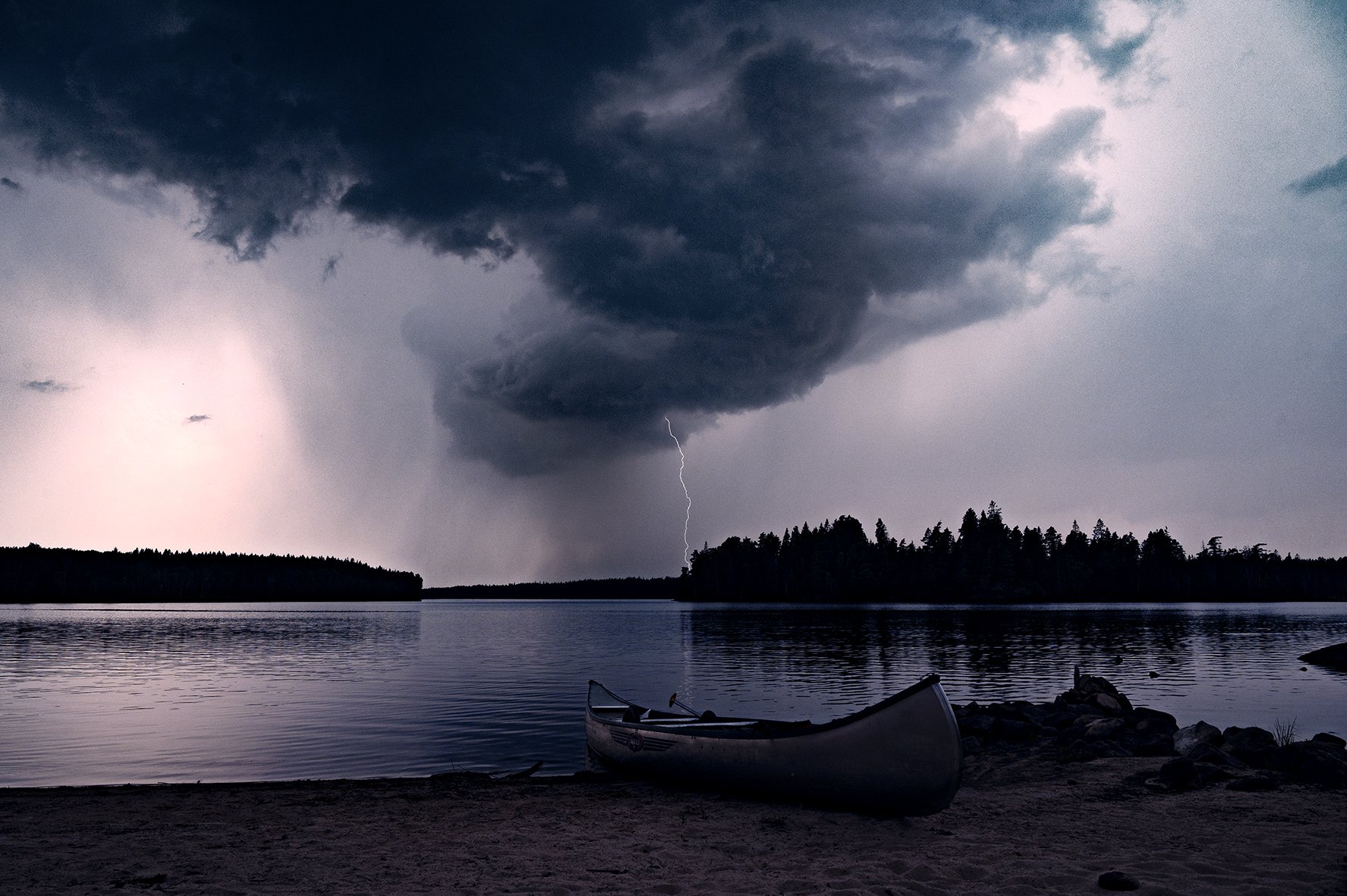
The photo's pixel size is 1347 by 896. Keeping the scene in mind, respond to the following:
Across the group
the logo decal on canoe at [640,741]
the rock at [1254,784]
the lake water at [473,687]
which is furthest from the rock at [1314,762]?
the logo decal on canoe at [640,741]

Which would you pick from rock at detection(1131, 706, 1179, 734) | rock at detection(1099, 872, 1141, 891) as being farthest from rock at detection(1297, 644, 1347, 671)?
rock at detection(1099, 872, 1141, 891)

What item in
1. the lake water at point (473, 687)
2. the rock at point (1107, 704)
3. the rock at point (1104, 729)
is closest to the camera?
the rock at point (1104, 729)

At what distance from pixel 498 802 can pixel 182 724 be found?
18.1 m

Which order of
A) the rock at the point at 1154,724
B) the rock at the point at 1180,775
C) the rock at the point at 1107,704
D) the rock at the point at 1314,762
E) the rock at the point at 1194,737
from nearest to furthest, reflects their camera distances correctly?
1. the rock at the point at 1314,762
2. the rock at the point at 1180,775
3. the rock at the point at 1194,737
4. the rock at the point at 1154,724
5. the rock at the point at 1107,704

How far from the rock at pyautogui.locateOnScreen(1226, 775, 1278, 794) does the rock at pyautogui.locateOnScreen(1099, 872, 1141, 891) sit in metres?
7.07

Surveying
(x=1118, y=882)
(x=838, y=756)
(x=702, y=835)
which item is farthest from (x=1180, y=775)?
(x=702, y=835)

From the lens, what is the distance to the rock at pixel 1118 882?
9250 millimetres

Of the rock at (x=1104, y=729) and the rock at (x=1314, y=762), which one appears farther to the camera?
the rock at (x=1104, y=729)

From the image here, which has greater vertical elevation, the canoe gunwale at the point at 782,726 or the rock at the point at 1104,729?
the canoe gunwale at the point at 782,726

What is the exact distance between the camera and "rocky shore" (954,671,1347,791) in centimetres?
1514

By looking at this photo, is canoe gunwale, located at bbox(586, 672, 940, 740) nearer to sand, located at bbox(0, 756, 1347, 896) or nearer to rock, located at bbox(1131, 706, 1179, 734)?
sand, located at bbox(0, 756, 1347, 896)

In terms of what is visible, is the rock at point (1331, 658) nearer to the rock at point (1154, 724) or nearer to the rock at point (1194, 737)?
the rock at point (1154, 724)

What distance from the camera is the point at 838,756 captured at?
44.5ft

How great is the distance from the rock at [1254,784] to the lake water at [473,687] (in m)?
14.0
